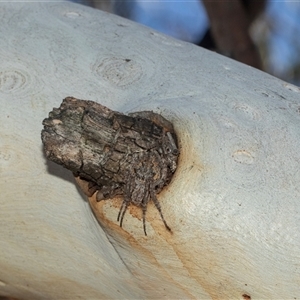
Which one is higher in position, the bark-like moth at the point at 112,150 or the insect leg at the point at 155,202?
the bark-like moth at the point at 112,150

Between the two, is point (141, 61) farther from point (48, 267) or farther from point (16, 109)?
point (48, 267)

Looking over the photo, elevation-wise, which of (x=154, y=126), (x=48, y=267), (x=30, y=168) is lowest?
(x=48, y=267)

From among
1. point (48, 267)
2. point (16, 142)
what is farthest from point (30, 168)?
point (48, 267)

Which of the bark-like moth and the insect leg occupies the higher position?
the bark-like moth
